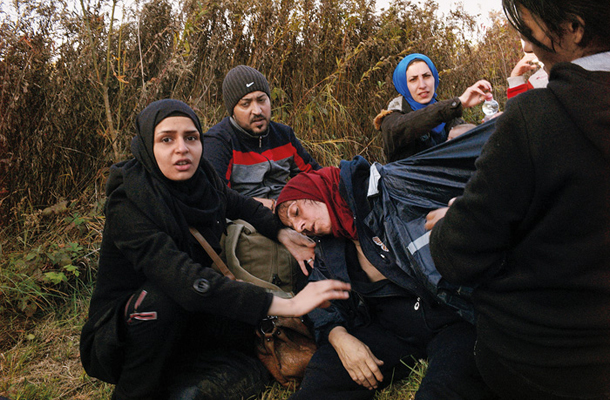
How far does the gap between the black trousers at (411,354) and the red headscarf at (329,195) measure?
16.0 inches

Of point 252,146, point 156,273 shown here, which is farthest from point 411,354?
point 252,146

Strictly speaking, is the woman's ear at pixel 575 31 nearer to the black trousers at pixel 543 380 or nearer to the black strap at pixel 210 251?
the black trousers at pixel 543 380

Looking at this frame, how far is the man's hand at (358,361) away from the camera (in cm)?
204

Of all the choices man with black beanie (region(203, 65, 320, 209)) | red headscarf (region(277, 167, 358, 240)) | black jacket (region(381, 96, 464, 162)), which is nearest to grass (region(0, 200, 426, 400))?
red headscarf (region(277, 167, 358, 240))

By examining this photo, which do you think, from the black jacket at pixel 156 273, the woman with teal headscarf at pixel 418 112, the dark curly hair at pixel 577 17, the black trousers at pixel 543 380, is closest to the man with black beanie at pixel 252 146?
the woman with teal headscarf at pixel 418 112

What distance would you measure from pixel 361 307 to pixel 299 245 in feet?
1.83

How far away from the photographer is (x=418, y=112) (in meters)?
3.35

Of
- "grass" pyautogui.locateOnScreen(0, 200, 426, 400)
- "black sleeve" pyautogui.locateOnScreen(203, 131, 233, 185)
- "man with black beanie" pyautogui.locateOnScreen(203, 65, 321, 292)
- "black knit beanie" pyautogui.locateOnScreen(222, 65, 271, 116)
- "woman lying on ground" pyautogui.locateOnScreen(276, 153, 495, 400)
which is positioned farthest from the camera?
"black knit beanie" pyautogui.locateOnScreen(222, 65, 271, 116)

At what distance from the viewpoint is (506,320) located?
125cm

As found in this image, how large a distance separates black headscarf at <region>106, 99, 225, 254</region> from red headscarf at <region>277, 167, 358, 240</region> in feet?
1.42

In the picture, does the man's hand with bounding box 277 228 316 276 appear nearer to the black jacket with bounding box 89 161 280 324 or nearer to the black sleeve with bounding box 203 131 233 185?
the black jacket with bounding box 89 161 280 324

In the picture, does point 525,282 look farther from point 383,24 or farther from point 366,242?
point 383,24

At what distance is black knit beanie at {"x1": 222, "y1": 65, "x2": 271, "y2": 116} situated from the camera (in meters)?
3.85

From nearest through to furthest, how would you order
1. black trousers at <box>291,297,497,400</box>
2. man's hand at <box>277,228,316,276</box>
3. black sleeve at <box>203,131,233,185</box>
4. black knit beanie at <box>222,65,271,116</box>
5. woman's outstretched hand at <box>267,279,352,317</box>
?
black trousers at <box>291,297,497,400</box> < woman's outstretched hand at <box>267,279,352,317</box> < man's hand at <box>277,228,316,276</box> < black sleeve at <box>203,131,233,185</box> < black knit beanie at <box>222,65,271,116</box>
